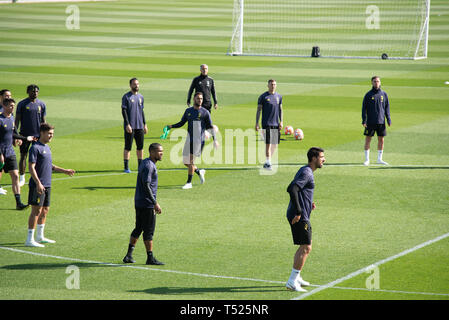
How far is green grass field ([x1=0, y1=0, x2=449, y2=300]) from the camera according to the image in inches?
466

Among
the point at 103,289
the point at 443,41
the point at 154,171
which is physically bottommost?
the point at 103,289

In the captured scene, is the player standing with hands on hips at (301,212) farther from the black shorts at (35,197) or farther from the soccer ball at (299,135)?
the soccer ball at (299,135)

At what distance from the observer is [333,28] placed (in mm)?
66250

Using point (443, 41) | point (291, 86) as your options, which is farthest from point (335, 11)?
point (291, 86)

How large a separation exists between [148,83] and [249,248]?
2309 centimetres

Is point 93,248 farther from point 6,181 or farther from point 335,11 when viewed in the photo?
point 335,11

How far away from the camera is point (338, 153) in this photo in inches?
862

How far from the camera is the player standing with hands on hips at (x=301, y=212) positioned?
1134 centimetres

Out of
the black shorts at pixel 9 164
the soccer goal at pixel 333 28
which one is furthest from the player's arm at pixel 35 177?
the soccer goal at pixel 333 28

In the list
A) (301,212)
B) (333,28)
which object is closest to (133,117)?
(301,212)

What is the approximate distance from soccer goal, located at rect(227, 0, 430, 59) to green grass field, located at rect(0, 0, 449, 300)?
1099cm

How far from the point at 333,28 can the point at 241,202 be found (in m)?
52.0

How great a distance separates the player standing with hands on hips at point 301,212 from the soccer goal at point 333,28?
119 ft

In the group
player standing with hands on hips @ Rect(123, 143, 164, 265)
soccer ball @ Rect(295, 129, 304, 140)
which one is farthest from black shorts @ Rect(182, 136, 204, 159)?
soccer ball @ Rect(295, 129, 304, 140)
